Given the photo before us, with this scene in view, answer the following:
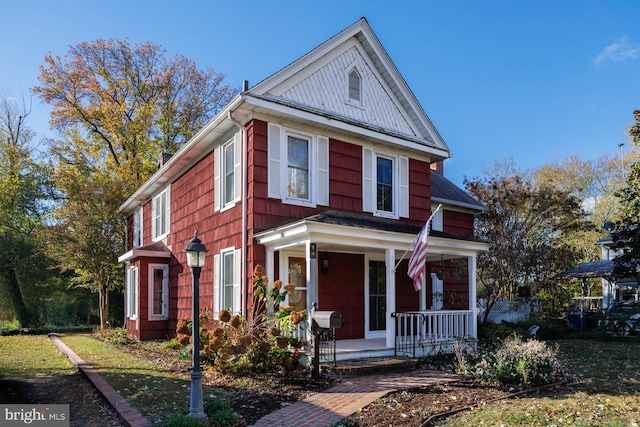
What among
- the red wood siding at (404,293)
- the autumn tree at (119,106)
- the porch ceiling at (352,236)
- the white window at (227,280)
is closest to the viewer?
the porch ceiling at (352,236)

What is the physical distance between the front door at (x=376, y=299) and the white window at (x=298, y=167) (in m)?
2.53

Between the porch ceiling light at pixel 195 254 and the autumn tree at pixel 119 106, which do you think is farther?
the autumn tree at pixel 119 106

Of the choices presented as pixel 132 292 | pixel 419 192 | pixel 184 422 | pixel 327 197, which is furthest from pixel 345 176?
pixel 132 292

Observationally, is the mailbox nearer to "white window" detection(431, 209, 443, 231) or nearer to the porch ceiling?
the porch ceiling

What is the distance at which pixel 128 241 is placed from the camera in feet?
71.7

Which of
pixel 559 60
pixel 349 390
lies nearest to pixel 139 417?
pixel 349 390

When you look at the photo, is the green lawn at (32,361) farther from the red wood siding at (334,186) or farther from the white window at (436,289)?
the white window at (436,289)

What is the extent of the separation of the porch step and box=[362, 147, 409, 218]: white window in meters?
A: 3.94

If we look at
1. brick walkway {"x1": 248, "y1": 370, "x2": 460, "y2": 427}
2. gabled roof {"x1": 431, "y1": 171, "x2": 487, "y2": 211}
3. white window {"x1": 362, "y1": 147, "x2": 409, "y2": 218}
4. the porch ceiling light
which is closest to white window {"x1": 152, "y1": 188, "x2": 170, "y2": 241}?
white window {"x1": 362, "y1": 147, "x2": 409, "y2": 218}

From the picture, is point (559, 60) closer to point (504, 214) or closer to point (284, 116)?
point (504, 214)

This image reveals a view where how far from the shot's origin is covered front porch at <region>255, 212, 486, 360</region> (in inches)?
379

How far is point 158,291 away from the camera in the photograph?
16078 mm

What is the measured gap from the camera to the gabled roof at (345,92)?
1104 centimetres

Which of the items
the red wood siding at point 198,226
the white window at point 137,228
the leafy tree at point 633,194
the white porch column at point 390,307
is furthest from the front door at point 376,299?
the white window at point 137,228
